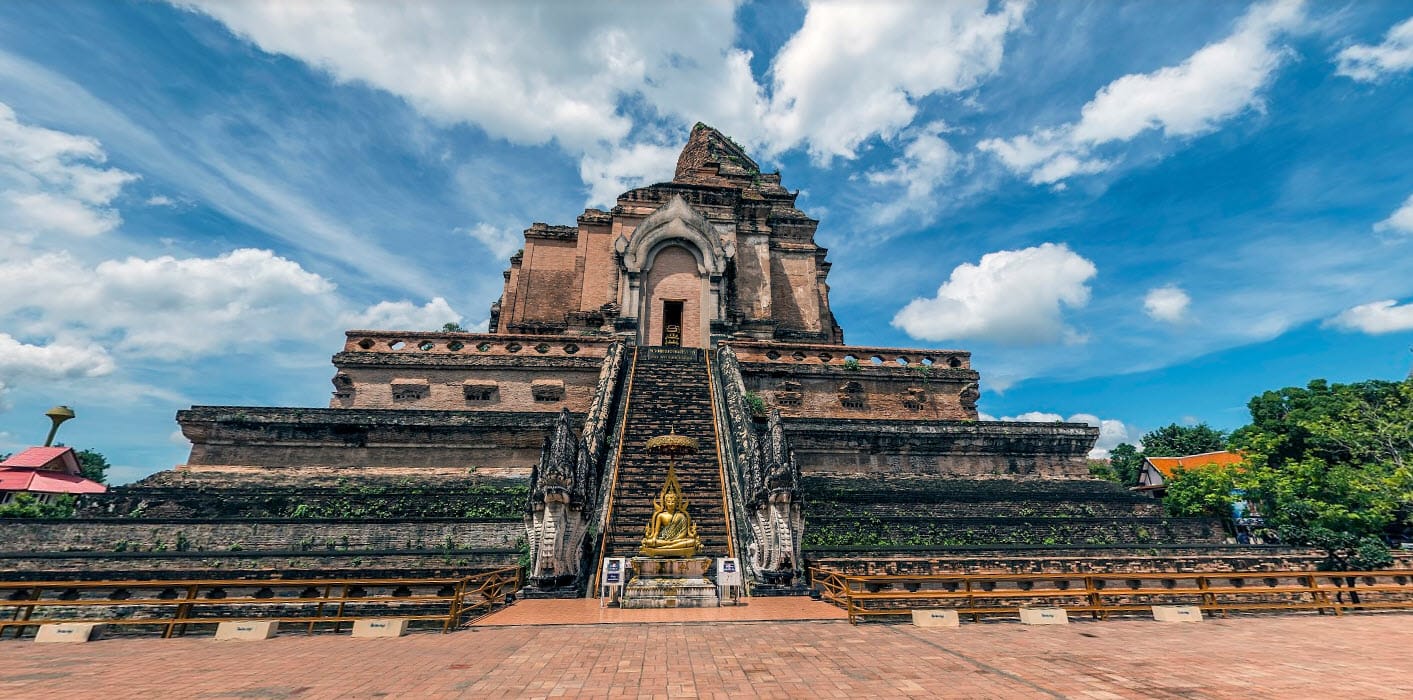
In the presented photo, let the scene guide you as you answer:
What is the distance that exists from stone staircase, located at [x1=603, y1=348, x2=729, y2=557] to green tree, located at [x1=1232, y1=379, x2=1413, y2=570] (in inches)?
555

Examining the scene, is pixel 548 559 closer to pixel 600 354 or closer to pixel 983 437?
pixel 600 354

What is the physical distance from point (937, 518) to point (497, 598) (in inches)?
407

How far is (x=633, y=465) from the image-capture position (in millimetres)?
14570

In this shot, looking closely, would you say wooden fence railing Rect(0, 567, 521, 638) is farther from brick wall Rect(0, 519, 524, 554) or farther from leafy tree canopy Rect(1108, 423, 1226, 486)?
leafy tree canopy Rect(1108, 423, 1226, 486)

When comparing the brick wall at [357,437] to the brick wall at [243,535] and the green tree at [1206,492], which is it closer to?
the brick wall at [243,535]

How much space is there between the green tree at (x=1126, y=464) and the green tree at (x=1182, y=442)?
1222 mm

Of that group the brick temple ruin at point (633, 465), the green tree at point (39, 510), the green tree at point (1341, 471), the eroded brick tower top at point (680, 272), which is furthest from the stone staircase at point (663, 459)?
the green tree at point (1341, 471)

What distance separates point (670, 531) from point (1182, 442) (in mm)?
62128

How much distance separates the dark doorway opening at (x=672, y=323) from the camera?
25781mm

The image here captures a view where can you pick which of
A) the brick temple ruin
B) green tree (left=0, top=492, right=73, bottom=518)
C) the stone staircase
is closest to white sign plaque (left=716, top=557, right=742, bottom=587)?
the brick temple ruin

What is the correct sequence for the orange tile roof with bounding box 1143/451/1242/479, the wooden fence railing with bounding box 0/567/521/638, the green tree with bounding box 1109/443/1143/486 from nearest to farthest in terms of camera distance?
1. the wooden fence railing with bounding box 0/567/521/638
2. the orange tile roof with bounding box 1143/451/1242/479
3. the green tree with bounding box 1109/443/1143/486

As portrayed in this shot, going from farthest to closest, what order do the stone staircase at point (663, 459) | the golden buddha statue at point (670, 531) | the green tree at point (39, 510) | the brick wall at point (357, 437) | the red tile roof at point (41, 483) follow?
the red tile roof at point (41, 483) < the brick wall at point (357, 437) < the green tree at point (39, 510) < the stone staircase at point (663, 459) < the golden buddha statue at point (670, 531)

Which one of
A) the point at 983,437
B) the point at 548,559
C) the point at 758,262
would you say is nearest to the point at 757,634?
the point at 548,559

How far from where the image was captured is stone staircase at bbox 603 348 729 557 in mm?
12578
